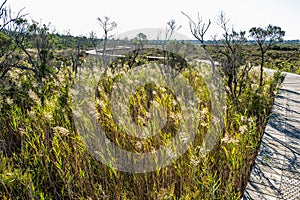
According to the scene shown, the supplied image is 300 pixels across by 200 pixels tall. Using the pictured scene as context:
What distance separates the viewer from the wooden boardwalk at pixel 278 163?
74.9 inches

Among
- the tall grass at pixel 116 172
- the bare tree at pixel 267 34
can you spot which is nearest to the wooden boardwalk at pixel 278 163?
the tall grass at pixel 116 172

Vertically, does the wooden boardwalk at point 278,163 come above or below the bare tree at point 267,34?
below

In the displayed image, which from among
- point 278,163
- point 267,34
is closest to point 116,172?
point 278,163

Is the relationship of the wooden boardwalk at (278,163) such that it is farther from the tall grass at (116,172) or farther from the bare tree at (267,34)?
the bare tree at (267,34)

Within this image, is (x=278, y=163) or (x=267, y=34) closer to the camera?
(x=278, y=163)

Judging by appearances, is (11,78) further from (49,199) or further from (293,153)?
(293,153)

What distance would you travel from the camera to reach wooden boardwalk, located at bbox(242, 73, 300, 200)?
6.24 feet

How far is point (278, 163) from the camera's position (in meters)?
2.31

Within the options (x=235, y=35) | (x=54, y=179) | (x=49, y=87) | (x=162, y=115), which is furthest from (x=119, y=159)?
(x=235, y=35)

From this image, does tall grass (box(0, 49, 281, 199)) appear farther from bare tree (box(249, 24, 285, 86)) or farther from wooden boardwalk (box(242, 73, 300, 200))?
bare tree (box(249, 24, 285, 86))

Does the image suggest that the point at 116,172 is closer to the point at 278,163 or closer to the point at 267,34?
the point at 278,163

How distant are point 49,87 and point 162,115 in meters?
2.48

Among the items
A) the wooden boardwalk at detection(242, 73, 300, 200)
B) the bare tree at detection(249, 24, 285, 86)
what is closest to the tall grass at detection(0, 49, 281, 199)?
the wooden boardwalk at detection(242, 73, 300, 200)

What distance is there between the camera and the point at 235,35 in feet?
15.2
